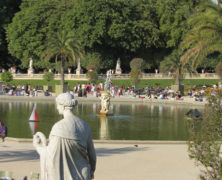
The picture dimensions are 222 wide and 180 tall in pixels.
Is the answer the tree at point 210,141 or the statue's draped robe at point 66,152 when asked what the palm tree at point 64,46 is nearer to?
the tree at point 210,141

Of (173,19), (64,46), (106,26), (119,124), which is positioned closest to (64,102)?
(119,124)

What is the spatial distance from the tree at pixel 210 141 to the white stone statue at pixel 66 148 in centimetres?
352

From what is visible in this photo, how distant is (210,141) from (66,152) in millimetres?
4139

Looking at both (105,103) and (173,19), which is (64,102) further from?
(173,19)

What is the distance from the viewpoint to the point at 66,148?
4.78m

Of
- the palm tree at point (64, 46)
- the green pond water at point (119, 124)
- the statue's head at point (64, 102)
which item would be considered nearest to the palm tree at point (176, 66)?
the palm tree at point (64, 46)

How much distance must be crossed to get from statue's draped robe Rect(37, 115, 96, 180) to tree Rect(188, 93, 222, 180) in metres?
3.52

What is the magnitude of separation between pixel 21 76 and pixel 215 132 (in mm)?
49290

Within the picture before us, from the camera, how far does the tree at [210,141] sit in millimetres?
8031

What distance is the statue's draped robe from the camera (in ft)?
15.6

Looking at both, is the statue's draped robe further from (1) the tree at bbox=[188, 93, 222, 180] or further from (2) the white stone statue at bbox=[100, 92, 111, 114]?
(2) the white stone statue at bbox=[100, 92, 111, 114]

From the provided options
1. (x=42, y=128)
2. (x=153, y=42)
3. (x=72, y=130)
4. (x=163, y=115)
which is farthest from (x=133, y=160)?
(x=153, y=42)

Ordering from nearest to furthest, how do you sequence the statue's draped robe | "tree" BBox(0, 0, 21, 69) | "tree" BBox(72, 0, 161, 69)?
the statue's draped robe
"tree" BBox(72, 0, 161, 69)
"tree" BBox(0, 0, 21, 69)

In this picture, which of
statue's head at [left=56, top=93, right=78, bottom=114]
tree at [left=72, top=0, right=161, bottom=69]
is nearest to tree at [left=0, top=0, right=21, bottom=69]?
tree at [left=72, top=0, right=161, bottom=69]
